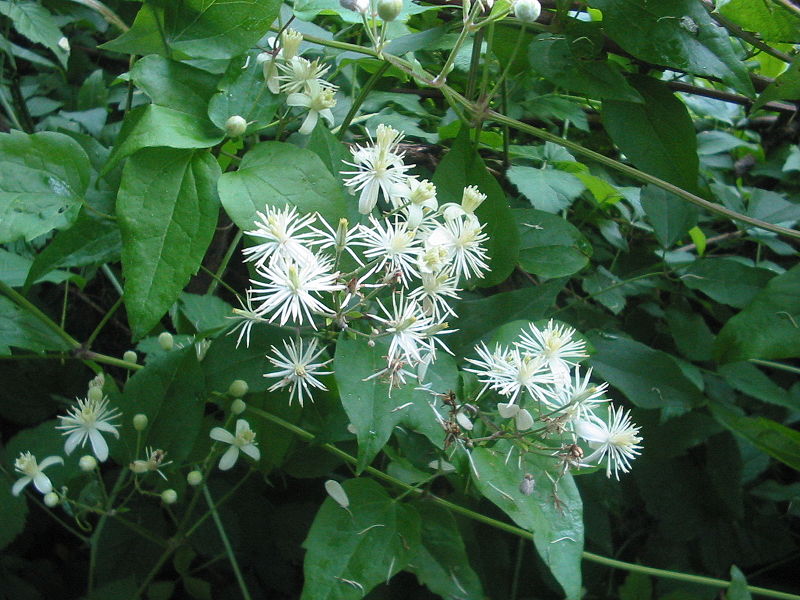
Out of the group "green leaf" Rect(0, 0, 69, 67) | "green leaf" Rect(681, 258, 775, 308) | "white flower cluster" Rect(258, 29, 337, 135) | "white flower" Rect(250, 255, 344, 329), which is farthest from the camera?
"green leaf" Rect(0, 0, 69, 67)

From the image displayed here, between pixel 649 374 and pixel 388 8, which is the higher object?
pixel 388 8

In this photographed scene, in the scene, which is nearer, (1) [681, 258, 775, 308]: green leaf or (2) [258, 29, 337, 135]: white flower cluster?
(2) [258, 29, 337, 135]: white flower cluster

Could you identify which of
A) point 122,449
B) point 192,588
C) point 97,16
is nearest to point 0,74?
point 97,16

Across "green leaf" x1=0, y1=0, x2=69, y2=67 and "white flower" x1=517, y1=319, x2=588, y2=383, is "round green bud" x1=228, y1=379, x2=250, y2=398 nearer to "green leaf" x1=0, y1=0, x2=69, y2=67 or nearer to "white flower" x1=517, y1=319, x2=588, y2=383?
"white flower" x1=517, y1=319, x2=588, y2=383

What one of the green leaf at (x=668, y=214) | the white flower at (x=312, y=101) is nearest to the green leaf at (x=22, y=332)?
the white flower at (x=312, y=101)

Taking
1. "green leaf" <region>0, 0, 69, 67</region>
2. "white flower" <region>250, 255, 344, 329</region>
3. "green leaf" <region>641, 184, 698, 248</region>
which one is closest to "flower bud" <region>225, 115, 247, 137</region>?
"white flower" <region>250, 255, 344, 329</region>

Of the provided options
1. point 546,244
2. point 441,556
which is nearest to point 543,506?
point 441,556

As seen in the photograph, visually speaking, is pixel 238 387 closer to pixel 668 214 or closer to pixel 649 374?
pixel 649 374
